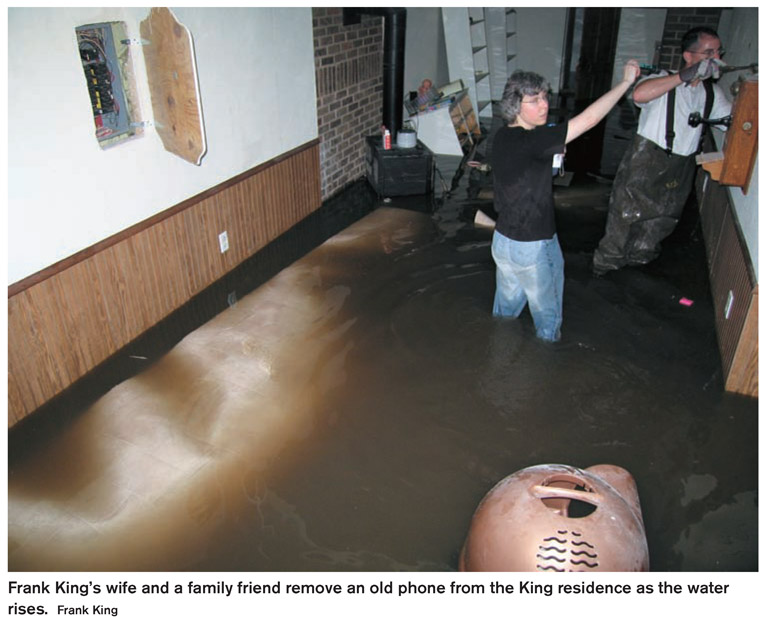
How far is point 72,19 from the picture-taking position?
3414mm

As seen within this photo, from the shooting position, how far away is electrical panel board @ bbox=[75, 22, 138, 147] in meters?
3.56

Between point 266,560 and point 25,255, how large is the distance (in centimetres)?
213

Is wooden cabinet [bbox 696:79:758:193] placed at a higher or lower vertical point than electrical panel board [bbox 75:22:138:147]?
lower

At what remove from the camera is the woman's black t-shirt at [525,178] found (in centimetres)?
337

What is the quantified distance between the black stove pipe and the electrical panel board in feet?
10.4

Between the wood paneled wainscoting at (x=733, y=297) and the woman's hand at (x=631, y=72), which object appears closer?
the woman's hand at (x=631, y=72)

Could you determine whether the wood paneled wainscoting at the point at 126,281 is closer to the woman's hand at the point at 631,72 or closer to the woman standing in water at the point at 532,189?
the woman standing in water at the point at 532,189

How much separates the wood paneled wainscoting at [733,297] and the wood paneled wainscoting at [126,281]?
147 inches

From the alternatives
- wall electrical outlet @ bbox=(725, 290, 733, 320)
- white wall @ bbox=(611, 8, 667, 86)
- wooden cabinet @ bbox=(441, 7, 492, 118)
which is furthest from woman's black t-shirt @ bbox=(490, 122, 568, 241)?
white wall @ bbox=(611, 8, 667, 86)

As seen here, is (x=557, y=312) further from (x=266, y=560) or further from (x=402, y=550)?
(x=266, y=560)

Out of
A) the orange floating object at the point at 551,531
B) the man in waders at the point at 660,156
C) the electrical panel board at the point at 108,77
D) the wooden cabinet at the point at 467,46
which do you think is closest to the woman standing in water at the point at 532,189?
the man in waders at the point at 660,156

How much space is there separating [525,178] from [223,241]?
2637 millimetres

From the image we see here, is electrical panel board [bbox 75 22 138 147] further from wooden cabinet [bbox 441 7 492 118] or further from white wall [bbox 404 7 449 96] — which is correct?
wooden cabinet [bbox 441 7 492 118]

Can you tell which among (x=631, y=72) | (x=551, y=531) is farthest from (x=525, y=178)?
(x=551, y=531)
